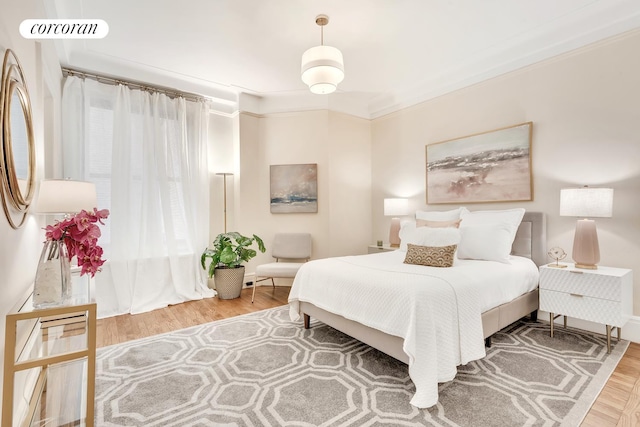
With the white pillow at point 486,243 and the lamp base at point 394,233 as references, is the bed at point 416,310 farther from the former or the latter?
the lamp base at point 394,233

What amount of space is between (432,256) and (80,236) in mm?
2495

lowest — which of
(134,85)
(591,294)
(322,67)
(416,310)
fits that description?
(591,294)

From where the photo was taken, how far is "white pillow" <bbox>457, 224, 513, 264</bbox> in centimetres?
282

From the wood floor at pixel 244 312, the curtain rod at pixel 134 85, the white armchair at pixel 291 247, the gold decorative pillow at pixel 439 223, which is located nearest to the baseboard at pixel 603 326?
the wood floor at pixel 244 312

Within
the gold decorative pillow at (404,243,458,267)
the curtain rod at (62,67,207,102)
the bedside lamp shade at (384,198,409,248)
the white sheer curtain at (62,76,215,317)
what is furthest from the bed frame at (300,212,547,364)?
the curtain rod at (62,67,207,102)

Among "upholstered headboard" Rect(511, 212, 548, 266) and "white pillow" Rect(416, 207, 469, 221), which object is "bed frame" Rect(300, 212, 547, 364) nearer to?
"upholstered headboard" Rect(511, 212, 548, 266)

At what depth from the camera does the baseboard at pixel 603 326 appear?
100 inches

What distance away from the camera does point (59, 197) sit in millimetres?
1948

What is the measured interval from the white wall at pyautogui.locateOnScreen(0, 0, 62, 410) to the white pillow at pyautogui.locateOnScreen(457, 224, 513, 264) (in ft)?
11.1

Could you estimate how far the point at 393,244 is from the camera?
4.39 metres

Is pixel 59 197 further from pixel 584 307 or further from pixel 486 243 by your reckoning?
pixel 584 307

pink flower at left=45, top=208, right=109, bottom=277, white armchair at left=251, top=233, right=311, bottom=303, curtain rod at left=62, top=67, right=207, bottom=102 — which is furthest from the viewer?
white armchair at left=251, top=233, right=311, bottom=303

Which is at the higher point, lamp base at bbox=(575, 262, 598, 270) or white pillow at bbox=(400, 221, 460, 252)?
white pillow at bbox=(400, 221, 460, 252)

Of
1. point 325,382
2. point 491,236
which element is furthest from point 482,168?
point 325,382
